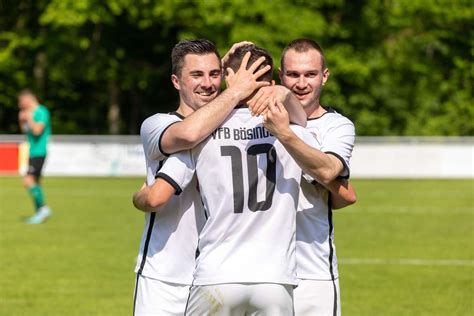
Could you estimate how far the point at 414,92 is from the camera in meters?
46.2

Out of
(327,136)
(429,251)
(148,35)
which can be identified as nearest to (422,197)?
(429,251)

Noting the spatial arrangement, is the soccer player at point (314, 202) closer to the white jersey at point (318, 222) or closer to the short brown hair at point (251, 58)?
the white jersey at point (318, 222)

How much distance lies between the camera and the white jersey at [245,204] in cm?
470

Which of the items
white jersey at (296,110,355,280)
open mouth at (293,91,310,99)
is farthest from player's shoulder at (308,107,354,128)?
open mouth at (293,91,310,99)

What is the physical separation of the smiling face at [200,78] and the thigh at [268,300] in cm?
101

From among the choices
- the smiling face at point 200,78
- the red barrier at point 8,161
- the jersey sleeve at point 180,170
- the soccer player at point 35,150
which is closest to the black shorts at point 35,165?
the soccer player at point 35,150

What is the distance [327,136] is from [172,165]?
0.90 meters

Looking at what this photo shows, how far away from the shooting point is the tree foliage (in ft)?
131

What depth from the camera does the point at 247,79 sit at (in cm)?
478

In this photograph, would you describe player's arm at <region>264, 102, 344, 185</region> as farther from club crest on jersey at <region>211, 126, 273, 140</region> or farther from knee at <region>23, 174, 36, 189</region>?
knee at <region>23, 174, 36, 189</region>

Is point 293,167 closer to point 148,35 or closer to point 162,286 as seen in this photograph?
point 162,286

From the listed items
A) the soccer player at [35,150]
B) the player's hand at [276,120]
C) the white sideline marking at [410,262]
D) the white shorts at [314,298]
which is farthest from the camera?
the soccer player at [35,150]

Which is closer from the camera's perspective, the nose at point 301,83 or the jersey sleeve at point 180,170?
the jersey sleeve at point 180,170

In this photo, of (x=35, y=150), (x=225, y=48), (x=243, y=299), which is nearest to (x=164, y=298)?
(x=243, y=299)
